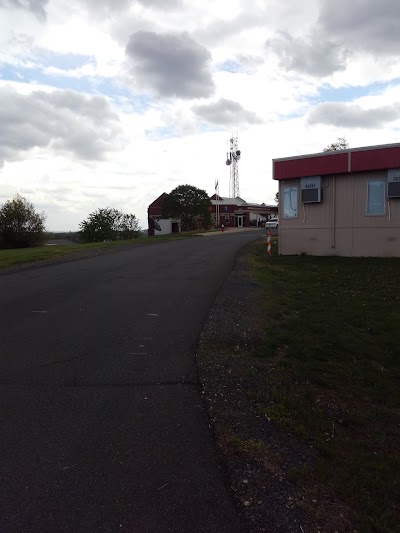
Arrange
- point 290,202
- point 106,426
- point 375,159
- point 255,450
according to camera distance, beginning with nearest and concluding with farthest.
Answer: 1. point 255,450
2. point 106,426
3. point 375,159
4. point 290,202

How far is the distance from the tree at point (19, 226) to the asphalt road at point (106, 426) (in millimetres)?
37370

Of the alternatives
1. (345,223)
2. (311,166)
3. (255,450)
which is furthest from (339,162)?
(255,450)

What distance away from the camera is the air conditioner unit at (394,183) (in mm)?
15875

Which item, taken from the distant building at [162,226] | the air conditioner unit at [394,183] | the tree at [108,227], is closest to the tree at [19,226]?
the tree at [108,227]

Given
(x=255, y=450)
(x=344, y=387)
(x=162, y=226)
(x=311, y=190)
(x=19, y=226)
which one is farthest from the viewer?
(x=162, y=226)

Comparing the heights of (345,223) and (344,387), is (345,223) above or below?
above

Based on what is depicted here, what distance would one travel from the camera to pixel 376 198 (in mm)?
16500

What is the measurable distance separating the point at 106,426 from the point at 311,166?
15.4 m

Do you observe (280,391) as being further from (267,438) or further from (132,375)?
(132,375)

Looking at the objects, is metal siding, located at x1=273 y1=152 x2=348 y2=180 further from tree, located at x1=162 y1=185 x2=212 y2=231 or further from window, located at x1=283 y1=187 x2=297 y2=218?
tree, located at x1=162 y1=185 x2=212 y2=231

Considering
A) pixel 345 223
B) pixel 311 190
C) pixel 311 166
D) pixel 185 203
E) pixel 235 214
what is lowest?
pixel 345 223

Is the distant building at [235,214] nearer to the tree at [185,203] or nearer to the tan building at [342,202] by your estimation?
the tree at [185,203]

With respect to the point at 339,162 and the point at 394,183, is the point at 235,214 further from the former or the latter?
the point at 394,183

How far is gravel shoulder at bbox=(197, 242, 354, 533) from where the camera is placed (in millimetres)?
2635
